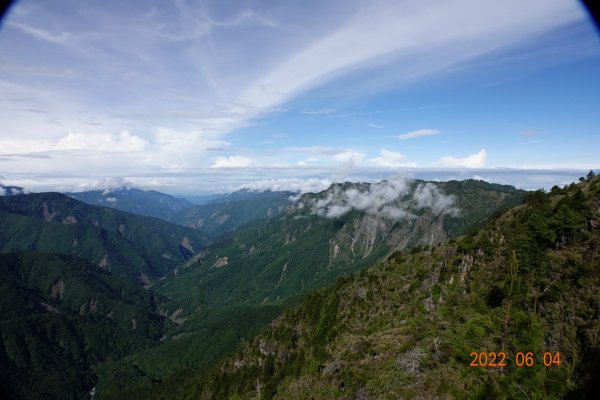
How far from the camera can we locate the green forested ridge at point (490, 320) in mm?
15891

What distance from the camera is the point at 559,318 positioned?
2542cm

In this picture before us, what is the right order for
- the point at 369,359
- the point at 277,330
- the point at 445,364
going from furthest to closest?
the point at 277,330 < the point at 369,359 < the point at 445,364

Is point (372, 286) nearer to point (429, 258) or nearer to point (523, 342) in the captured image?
point (429, 258)

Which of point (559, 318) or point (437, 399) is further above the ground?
point (559, 318)

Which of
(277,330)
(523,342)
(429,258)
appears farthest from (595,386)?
(277,330)

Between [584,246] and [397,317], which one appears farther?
[397,317]

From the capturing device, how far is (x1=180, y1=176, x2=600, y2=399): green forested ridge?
626 inches

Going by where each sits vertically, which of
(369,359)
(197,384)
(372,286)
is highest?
(369,359)

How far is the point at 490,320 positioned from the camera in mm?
20188

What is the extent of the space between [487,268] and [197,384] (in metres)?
106

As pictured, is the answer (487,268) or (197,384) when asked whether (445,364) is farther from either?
(197,384)

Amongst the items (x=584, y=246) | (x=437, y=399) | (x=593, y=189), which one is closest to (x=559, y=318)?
(x=584, y=246)

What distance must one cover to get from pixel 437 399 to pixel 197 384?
116 m

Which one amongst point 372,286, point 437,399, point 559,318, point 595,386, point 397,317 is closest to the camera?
point 595,386
